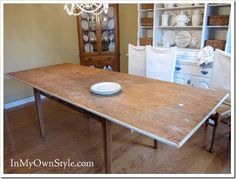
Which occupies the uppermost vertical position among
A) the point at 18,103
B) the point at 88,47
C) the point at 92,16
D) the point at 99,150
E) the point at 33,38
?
the point at 92,16

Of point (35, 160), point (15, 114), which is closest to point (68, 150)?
point (35, 160)

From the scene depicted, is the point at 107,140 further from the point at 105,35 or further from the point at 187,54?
the point at 105,35

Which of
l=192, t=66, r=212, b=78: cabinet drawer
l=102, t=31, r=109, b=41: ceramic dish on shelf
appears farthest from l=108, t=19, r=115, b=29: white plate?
l=192, t=66, r=212, b=78: cabinet drawer

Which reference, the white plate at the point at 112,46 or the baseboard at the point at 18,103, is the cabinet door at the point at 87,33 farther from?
the baseboard at the point at 18,103

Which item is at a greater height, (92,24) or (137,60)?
(92,24)

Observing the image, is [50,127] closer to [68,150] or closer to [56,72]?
[68,150]

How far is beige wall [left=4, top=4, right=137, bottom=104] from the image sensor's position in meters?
2.97

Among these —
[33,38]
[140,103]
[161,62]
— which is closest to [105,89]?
[140,103]

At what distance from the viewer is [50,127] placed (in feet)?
8.31

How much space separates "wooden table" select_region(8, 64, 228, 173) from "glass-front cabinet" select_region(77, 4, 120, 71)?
169 cm

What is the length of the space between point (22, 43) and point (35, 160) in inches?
76.0

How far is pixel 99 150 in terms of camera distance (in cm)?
207

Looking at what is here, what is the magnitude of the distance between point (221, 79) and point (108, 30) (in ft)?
7.50

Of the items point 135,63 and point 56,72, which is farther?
point 135,63
